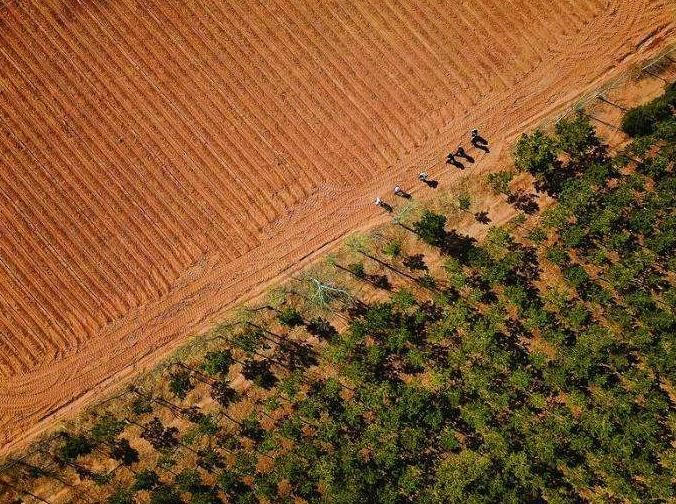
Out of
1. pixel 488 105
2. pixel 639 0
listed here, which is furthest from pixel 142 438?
pixel 639 0

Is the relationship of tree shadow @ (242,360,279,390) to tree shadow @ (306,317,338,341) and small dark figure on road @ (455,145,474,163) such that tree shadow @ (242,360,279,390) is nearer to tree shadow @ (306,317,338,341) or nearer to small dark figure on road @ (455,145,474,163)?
tree shadow @ (306,317,338,341)

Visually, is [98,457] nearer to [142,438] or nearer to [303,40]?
[142,438]

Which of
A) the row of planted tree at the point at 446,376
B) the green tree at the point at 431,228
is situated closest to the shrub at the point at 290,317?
the row of planted tree at the point at 446,376

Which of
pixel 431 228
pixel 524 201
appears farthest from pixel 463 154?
pixel 431 228

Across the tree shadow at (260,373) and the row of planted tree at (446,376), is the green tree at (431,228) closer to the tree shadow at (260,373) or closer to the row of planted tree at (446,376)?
the row of planted tree at (446,376)

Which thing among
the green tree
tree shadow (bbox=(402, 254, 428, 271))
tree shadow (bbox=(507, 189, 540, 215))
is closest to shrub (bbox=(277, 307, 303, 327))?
tree shadow (bbox=(402, 254, 428, 271))

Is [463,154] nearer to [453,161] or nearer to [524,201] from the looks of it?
[453,161]
